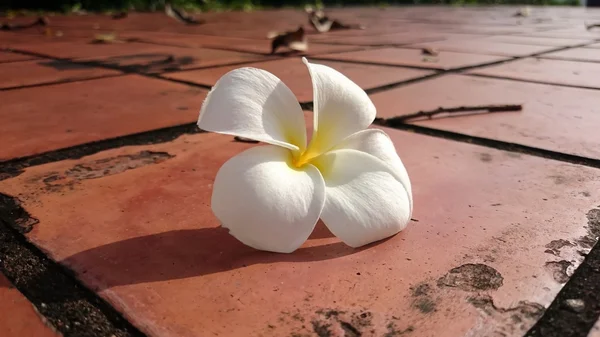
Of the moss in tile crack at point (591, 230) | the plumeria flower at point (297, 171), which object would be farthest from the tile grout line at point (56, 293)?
the moss in tile crack at point (591, 230)

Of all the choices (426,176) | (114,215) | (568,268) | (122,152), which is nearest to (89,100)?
(122,152)

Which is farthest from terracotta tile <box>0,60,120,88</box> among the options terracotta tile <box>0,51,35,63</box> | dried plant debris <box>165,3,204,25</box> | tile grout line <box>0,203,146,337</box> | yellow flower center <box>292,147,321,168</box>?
dried plant debris <box>165,3,204,25</box>

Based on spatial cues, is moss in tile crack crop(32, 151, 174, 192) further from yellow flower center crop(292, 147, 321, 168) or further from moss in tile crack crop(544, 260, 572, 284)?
moss in tile crack crop(544, 260, 572, 284)

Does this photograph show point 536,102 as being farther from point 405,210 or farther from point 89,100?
point 89,100

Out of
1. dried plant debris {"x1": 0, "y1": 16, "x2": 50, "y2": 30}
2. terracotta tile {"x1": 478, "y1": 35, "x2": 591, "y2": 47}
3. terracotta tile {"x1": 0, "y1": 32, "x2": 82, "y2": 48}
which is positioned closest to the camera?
terracotta tile {"x1": 0, "y1": 32, "x2": 82, "y2": 48}

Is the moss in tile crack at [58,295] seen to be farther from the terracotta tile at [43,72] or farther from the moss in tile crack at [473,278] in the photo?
the terracotta tile at [43,72]
